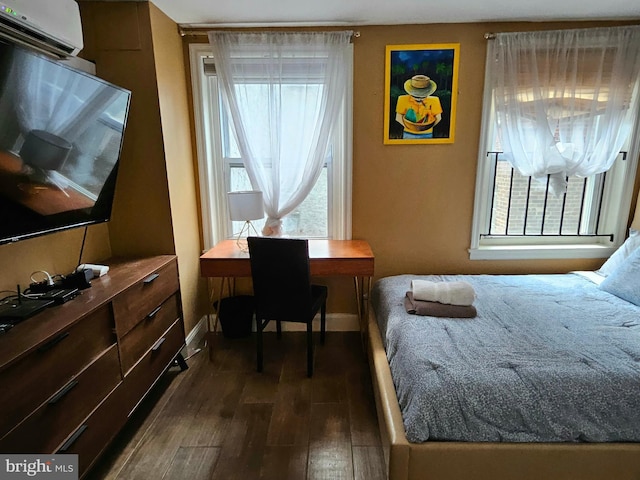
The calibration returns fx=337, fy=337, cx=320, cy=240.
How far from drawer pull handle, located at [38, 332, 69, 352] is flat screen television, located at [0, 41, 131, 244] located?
0.44 m

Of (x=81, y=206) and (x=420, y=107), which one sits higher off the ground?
(x=420, y=107)

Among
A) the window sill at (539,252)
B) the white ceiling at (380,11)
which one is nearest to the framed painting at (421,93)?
the white ceiling at (380,11)

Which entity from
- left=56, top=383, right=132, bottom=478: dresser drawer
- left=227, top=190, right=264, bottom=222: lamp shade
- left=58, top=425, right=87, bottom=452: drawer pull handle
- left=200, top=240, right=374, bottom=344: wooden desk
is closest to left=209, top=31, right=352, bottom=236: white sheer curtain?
left=227, top=190, right=264, bottom=222: lamp shade

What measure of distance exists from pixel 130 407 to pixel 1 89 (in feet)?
4.87

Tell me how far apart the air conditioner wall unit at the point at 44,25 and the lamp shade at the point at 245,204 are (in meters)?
1.12

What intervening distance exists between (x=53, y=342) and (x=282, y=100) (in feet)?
6.57

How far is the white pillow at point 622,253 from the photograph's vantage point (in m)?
2.38

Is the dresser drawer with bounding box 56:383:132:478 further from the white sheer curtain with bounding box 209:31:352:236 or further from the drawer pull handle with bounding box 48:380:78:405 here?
the white sheer curtain with bounding box 209:31:352:236

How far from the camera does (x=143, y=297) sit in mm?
1826

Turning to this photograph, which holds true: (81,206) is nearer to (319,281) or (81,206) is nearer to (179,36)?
(179,36)

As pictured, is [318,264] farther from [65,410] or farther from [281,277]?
[65,410]

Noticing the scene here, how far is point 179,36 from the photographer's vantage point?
7.89 feet

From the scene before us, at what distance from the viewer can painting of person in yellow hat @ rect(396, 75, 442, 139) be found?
2469 millimetres

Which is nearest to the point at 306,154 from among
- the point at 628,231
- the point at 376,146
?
the point at 376,146
